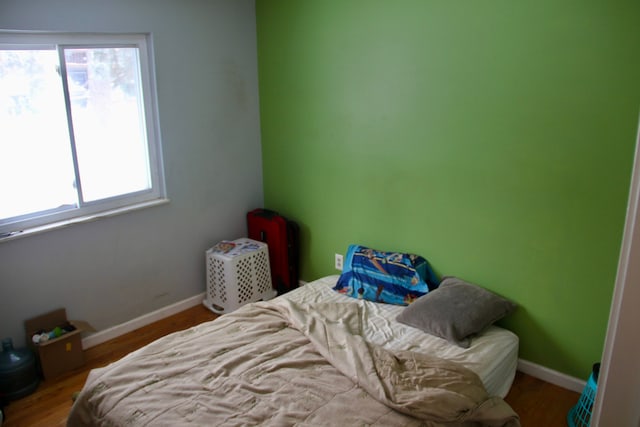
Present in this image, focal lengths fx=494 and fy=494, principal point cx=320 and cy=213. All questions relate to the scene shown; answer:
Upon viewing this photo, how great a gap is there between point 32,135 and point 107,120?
1.47ft

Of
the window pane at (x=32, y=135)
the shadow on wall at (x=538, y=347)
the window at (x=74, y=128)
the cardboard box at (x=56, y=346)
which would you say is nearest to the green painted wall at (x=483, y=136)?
the shadow on wall at (x=538, y=347)

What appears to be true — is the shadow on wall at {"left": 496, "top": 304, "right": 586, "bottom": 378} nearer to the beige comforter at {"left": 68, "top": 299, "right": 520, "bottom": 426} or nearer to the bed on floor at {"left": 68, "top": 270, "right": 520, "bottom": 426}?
the bed on floor at {"left": 68, "top": 270, "right": 520, "bottom": 426}

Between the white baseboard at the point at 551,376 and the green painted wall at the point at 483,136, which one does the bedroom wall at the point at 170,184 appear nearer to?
the green painted wall at the point at 483,136

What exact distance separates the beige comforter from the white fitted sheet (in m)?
0.18

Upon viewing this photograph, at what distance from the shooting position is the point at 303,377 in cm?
221

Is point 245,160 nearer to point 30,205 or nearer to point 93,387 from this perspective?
point 30,205

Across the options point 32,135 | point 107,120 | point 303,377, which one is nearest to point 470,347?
point 303,377

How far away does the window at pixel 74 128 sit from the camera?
277 centimetres

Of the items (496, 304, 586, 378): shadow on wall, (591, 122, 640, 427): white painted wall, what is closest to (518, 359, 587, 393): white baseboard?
(496, 304, 586, 378): shadow on wall

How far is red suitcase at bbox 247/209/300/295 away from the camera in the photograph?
372 cm

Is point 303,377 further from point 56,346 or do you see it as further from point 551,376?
point 56,346

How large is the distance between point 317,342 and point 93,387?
1025mm

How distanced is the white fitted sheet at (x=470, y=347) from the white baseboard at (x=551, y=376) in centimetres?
14

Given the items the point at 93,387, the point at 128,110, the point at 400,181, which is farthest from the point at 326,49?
the point at 93,387
